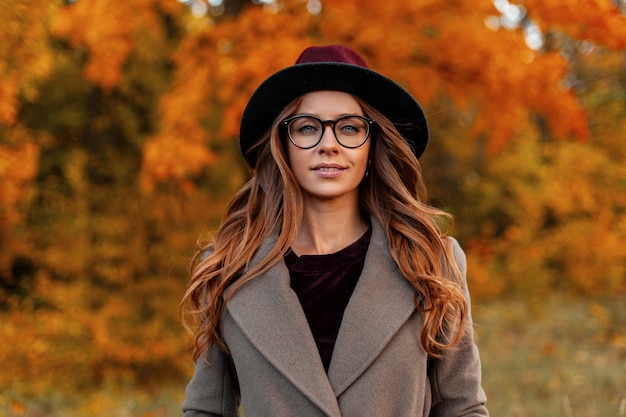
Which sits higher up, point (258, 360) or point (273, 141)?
point (273, 141)

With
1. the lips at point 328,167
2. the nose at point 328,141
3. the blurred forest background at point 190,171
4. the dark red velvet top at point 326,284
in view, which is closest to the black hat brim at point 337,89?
the nose at point 328,141

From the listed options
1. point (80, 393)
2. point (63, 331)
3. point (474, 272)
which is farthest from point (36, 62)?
point (474, 272)

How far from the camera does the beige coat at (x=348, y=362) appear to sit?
195 centimetres

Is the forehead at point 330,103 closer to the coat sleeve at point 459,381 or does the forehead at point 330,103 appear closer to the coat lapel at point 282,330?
the coat lapel at point 282,330

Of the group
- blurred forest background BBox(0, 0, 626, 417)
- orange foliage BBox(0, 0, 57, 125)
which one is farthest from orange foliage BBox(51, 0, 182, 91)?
orange foliage BBox(0, 0, 57, 125)

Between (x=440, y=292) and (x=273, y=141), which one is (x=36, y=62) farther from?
(x=440, y=292)

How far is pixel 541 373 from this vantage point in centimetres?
608

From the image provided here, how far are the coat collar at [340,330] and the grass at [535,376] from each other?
1.65 m

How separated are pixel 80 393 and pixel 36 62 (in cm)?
326

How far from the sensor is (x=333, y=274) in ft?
7.11

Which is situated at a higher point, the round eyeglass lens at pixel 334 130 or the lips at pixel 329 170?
the round eyeglass lens at pixel 334 130

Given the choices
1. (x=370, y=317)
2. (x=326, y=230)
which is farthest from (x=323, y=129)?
(x=370, y=317)

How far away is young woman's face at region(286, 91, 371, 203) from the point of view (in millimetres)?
2070

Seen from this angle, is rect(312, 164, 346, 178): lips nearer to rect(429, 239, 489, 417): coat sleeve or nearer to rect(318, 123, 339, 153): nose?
rect(318, 123, 339, 153): nose
